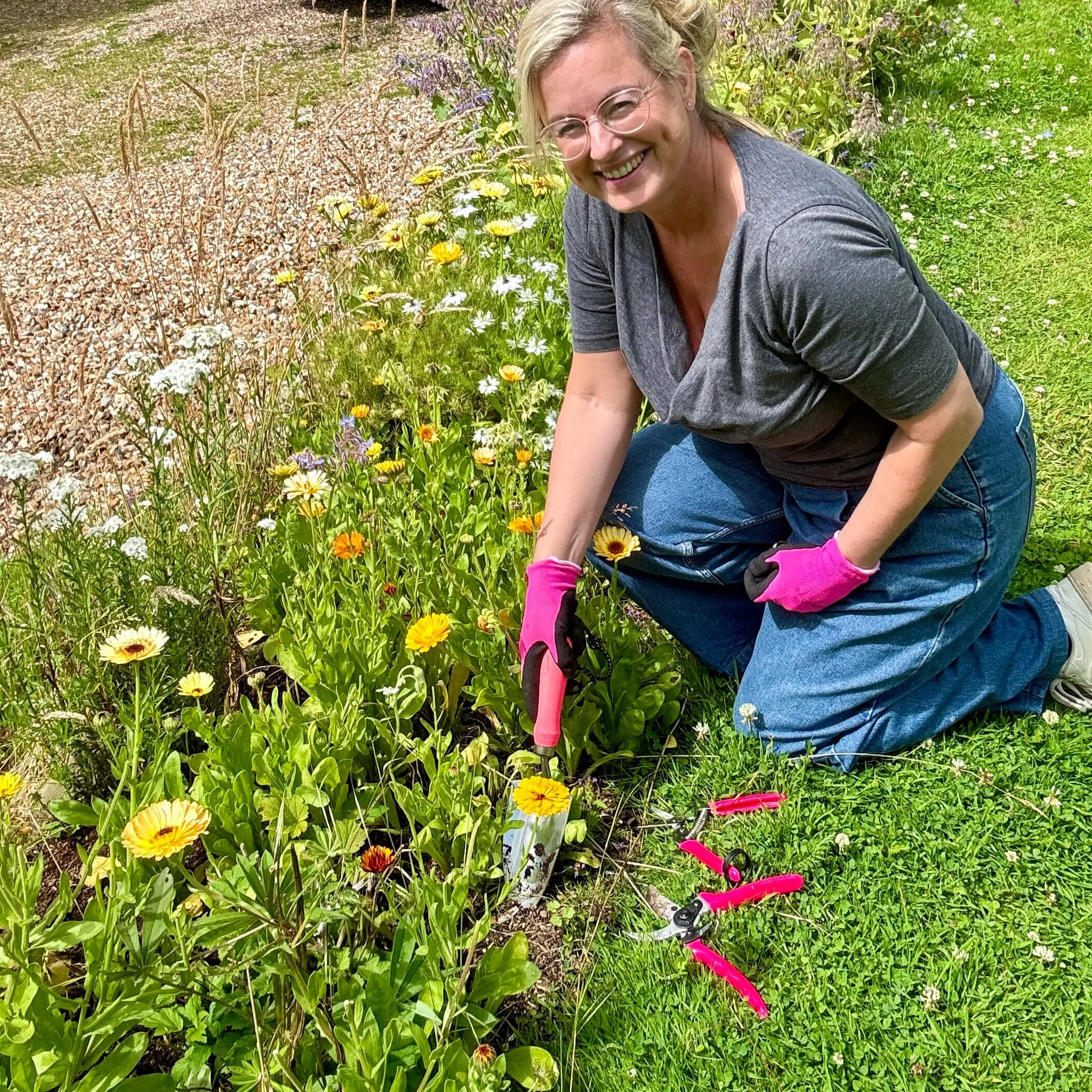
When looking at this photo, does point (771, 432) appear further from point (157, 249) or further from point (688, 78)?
point (157, 249)

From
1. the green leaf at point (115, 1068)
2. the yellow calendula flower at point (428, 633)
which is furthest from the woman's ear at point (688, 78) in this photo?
the green leaf at point (115, 1068)

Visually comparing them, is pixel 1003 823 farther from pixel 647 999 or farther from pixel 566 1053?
pixel 566 1053

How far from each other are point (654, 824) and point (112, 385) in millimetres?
3158

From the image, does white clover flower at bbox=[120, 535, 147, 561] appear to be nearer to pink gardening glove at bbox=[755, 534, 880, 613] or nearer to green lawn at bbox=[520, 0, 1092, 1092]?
green lawn at bbox=[520, 0, 1092, 1092]

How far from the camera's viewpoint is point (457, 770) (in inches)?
71.0

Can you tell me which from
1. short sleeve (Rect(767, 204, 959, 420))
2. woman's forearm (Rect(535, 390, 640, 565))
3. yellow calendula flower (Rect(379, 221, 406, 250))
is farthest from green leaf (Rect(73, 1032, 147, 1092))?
yellow calendula flower (Rect(379, 221, 406, 250))

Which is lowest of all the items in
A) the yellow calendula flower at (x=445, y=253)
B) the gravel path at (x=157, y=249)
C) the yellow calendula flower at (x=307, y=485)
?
the gravel path at (x=157, y=249)

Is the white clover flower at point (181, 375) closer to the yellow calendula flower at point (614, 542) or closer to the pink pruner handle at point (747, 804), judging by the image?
the yellow calendula flower at point (614, 542)

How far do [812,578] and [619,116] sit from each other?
94cm

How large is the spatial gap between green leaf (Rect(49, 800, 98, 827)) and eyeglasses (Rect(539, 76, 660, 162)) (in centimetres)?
138

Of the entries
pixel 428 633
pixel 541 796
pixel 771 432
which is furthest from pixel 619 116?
pixel 541 796

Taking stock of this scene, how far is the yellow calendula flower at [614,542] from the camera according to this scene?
2.12m

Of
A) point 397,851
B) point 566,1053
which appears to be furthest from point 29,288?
point 566,1053

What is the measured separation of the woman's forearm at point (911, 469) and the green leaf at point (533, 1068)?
104 centimetres
